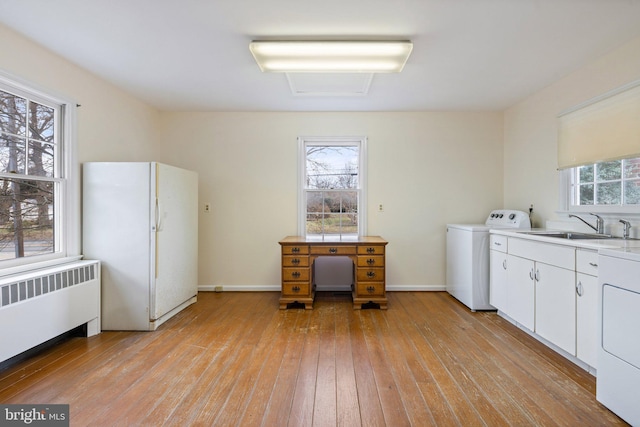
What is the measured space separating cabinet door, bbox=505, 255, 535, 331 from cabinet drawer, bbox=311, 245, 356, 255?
1587 mm

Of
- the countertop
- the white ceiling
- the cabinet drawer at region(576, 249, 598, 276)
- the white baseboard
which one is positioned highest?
the white ceiling

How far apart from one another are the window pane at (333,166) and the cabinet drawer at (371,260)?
1127mm

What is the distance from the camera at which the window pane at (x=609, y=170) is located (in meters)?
2.54

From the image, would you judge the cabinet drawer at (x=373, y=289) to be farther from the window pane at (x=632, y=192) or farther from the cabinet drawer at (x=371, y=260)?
the window pane at (x=632, y=192)

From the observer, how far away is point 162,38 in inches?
90.9

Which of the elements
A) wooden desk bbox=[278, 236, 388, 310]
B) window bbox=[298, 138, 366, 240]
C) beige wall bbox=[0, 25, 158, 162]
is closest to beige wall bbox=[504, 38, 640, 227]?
wooden desk bbox=[278, 236, 388, 310]

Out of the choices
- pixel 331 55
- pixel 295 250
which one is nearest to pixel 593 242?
pixel 331 55

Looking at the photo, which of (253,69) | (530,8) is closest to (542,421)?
(530,8)

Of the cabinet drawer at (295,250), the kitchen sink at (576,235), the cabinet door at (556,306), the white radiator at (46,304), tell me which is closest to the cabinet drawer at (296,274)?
the cabinet drawer at (295,250)

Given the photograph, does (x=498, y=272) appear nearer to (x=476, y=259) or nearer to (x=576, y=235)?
(x=476, y=259)

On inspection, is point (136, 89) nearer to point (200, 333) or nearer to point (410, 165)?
point (200, 333)

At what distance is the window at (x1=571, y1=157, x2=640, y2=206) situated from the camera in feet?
7.94

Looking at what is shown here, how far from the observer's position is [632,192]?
2420 millimetres

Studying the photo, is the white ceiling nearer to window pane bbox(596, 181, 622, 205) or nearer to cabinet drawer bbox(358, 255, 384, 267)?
window pane bbox(596, 181, 622, 205)
